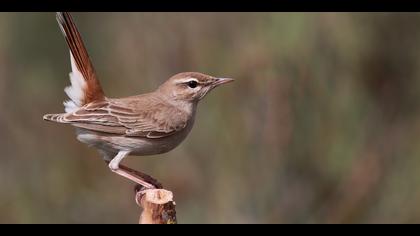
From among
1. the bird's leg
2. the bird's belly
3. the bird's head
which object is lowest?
the bird's leg

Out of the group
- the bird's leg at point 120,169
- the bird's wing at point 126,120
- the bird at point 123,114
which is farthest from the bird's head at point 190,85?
the bird's leg at point 120,169

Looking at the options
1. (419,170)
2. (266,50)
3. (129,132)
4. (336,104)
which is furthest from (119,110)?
(419,170)

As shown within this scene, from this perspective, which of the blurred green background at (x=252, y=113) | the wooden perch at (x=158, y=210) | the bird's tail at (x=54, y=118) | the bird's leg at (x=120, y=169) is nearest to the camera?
the wooden perch at (x=158, y=210)

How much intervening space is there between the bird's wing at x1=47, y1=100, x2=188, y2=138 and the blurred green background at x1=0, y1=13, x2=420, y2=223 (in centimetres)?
179

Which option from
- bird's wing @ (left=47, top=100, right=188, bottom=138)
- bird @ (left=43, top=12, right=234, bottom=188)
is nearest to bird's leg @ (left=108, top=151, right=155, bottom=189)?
bird @ (left=43, top=12, right=234, bottom=188)

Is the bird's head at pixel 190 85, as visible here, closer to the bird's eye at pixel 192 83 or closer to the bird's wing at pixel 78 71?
the bird's eye at pixel 192 83

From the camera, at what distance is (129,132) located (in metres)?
5.88

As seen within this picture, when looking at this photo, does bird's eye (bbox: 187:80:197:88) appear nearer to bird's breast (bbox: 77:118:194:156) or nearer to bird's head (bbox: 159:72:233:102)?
bird's head (bbox: 159:72:233:102)

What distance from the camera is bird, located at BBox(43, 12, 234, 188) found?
584 centimetres

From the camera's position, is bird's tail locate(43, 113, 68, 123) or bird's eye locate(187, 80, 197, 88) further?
bird's eye locate(187, 80, 197, 88)

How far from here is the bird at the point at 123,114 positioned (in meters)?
5.84

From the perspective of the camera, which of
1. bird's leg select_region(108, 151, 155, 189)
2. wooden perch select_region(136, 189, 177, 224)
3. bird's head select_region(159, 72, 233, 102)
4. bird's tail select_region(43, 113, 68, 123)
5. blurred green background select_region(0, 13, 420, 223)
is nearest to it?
wooden perch select_region(136, 189, 177, 224)

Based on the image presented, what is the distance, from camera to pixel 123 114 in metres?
5.93

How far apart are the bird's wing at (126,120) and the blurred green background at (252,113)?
179cm
